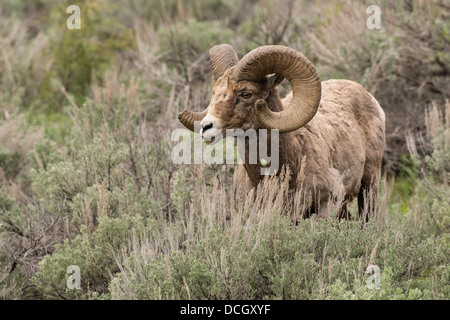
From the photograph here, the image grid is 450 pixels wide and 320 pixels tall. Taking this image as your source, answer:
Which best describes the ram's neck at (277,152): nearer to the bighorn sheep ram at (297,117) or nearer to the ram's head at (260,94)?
the bighorn sheep ram at (297,117)

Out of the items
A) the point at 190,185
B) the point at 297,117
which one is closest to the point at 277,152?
the point at 297,117

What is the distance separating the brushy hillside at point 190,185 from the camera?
4.46 metres

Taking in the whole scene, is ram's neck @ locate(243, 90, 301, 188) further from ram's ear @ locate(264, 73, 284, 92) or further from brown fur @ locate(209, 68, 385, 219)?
ram's ear @ locate(264, 73, 284, 92)

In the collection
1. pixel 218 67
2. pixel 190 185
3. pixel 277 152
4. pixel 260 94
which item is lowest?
pixel 190 185

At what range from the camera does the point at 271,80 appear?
204 inches

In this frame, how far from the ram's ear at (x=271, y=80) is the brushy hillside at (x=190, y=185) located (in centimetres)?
80

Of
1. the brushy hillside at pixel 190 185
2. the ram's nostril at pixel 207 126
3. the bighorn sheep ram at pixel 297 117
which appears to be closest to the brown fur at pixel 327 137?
the bighorn sheep ram at pixel 297 117

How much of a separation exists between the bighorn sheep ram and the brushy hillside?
0.37 meters

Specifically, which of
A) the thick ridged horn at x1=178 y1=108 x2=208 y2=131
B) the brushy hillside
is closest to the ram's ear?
the thick ridged horn at x1=178 y1=108 x2=208 y2=131

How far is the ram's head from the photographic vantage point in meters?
4.95

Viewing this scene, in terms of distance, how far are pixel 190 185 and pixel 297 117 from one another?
7.01ft

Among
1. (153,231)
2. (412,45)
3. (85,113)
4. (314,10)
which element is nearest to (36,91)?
(85,113)

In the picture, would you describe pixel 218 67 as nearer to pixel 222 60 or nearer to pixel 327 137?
pixel 222 60
